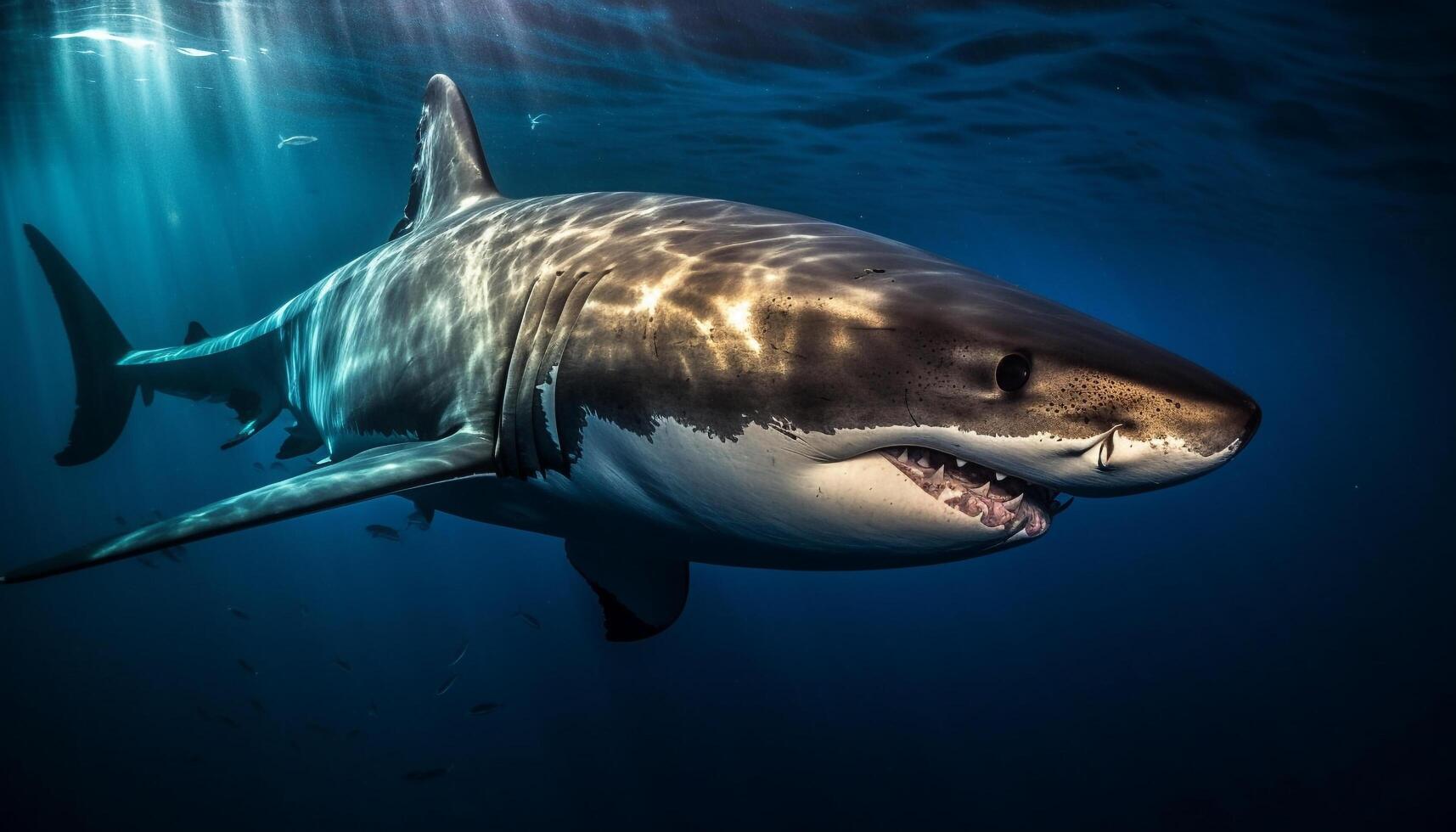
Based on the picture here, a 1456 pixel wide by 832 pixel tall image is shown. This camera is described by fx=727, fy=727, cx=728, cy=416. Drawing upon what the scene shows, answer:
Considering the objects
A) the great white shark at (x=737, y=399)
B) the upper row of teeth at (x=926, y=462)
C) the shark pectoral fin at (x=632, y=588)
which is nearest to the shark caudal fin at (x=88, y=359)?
the great white shark at (x=737, y=399)

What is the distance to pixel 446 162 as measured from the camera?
4.30 m

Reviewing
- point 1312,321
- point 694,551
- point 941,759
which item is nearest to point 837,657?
point 941,759

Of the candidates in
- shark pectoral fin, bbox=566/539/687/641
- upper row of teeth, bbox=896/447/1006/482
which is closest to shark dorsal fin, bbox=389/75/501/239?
shark pectoral fin, bbox=566/539/687/641

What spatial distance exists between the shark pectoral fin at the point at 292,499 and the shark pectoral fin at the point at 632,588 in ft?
5.17

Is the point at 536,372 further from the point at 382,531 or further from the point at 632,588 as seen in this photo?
the point at 382,531

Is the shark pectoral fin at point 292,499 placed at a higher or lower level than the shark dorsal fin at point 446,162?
lower

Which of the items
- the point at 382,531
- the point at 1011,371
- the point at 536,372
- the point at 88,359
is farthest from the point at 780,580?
the point at 1011,371

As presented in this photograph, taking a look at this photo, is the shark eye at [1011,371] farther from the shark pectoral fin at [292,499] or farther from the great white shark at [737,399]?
the shark pectoral fin at [292,499]

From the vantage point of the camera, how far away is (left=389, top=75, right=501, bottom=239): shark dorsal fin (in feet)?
13.6

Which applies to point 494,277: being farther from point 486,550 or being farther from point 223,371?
point 486,550

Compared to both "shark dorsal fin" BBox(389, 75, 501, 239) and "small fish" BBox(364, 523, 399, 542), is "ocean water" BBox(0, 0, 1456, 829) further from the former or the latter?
"shark dorsal fin" BBox(389, 75, 501, 239)

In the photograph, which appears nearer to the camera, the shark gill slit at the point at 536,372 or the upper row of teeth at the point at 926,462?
the upper row of teeth at the point at 926,462

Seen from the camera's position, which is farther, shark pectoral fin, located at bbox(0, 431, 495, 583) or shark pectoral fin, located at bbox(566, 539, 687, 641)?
shark pectoral fin, located at bbox(566, 539, 687, 641)

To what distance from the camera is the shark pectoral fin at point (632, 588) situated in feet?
12.3
